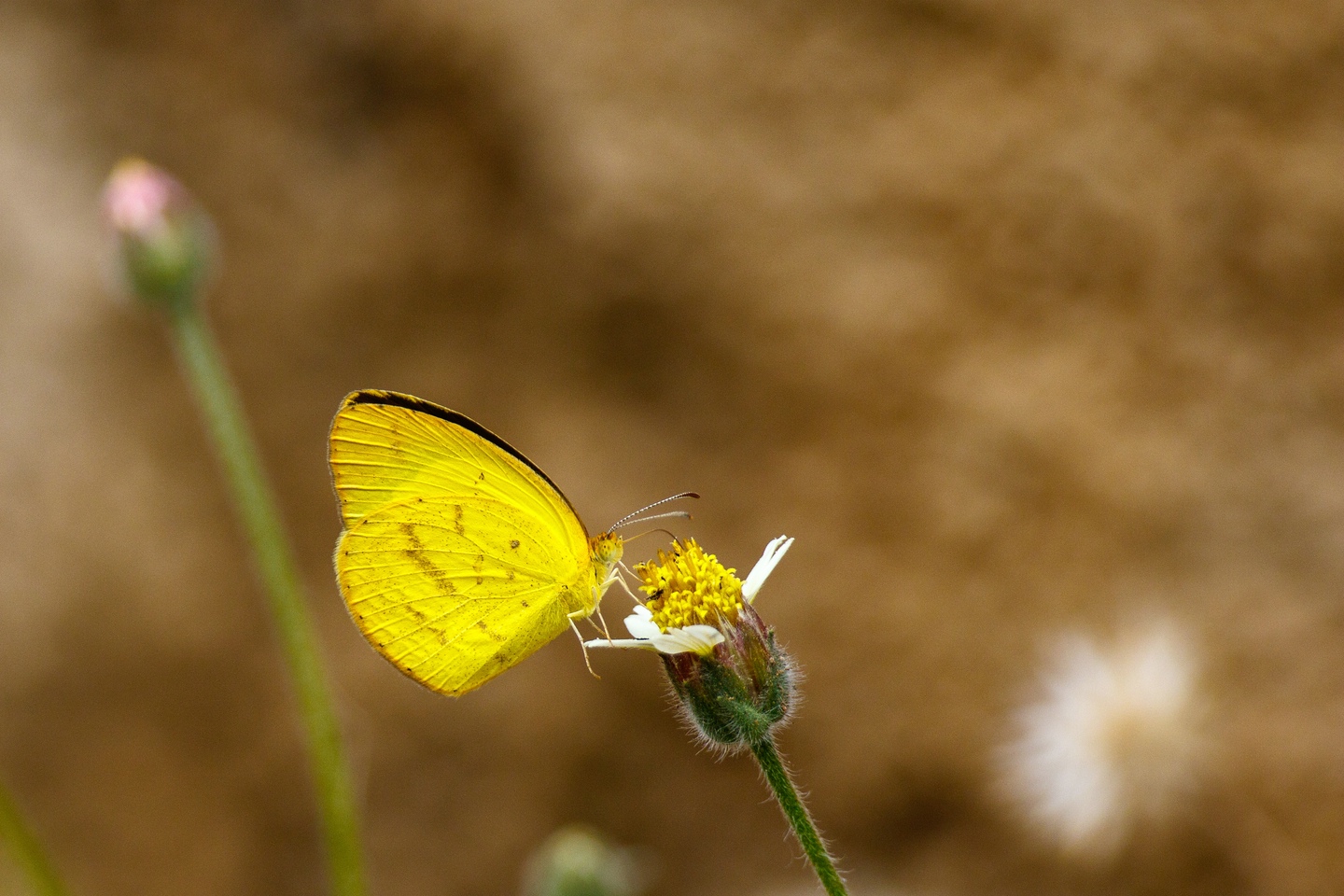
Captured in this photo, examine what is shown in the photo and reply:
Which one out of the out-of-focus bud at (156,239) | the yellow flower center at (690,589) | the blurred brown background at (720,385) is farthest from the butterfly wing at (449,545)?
the blurred brown background at (720,385)

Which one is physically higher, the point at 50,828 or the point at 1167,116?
the point at 50,828

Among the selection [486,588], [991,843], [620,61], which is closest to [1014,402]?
[991,843]

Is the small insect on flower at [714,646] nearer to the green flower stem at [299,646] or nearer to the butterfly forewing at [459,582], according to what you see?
the butterfly forewing at [459,582]

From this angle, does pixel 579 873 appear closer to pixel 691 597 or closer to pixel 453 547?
pixel 453 547

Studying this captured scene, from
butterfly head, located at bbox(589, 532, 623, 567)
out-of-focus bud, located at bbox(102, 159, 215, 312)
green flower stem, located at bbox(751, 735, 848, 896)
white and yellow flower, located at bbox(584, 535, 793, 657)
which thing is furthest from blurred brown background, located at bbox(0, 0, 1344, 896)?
green flower stem, located at bbox(751, 735, 848, 896)

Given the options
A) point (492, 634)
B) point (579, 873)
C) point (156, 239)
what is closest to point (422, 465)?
point (492, 634)

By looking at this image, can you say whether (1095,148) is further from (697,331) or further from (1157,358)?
(697,331)

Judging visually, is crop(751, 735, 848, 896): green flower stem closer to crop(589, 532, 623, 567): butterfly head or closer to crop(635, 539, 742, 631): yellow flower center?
crop(635, 539, 742, 631): yellow flower center
